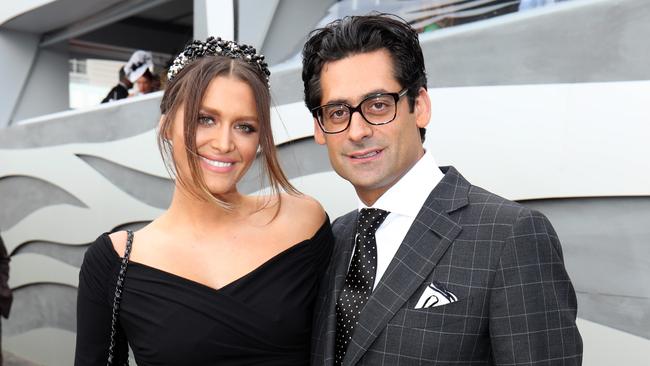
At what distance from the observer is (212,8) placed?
16.7ft

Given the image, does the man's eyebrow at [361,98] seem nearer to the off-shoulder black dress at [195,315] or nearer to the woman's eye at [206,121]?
the woman's eye at [206,121]

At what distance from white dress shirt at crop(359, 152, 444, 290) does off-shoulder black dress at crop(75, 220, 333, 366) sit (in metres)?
0.44

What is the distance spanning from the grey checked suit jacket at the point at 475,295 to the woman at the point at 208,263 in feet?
1.37

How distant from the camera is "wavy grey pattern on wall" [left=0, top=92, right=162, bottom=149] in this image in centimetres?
570

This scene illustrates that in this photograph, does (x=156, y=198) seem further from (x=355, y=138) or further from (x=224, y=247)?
(x=355, y=138)

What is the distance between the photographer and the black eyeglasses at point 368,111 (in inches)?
65.4

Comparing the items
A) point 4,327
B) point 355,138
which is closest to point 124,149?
point 4,327

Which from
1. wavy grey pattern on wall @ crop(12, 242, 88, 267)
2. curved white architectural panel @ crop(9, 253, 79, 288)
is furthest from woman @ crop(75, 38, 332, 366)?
curved white architectural panel @ crop(9, 253, 79, 288)

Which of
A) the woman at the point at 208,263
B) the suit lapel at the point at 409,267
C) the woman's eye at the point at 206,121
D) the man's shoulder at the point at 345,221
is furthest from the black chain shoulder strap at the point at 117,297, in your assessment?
the suit lapel at the point at 409,267

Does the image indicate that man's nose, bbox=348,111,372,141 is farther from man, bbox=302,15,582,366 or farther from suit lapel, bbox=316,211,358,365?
suit lapel, bbox=316,211,358,365

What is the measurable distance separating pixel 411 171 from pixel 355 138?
184 mm

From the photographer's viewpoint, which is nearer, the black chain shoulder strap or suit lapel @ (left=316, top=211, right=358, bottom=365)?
suit lapel @ (left=316, top=211, right=358, bottom=365)

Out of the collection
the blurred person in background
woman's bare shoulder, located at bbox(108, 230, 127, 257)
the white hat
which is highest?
the white hat

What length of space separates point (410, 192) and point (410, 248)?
0.17 meters
